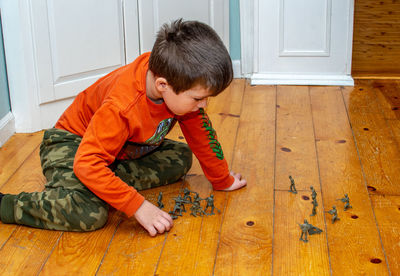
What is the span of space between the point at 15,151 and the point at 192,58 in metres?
0.96

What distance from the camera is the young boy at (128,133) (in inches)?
50.6

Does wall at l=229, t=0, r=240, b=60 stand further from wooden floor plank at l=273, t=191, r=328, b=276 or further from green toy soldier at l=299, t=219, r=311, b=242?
green toy soldier at l=299, t=219, r=311, b=242

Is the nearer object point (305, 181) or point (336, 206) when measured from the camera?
point (336, 206)

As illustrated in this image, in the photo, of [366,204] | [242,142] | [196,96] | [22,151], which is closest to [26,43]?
[22,151]

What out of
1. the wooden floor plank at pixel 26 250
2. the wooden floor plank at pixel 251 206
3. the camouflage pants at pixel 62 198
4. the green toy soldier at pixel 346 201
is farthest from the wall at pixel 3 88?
the green toy soldier at pixel 346 201

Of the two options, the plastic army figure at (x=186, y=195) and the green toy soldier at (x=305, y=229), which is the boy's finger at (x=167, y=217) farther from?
the green toy soldier at (x=305, y=229)

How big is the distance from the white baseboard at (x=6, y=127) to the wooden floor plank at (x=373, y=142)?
1244 millimetres

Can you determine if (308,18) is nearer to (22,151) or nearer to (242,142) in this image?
(242,142)

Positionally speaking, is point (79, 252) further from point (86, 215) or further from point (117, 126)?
point (117, 126)

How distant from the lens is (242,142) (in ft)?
6.55

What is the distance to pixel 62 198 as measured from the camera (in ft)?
4.63

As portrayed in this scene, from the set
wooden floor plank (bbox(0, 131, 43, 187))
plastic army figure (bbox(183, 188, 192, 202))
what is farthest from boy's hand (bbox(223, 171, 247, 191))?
wooden floor plank (bbox(0, 131, 43, 187))

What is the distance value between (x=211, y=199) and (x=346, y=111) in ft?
3.34

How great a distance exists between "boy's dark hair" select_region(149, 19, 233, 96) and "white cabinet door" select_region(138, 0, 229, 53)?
1.16 metres
